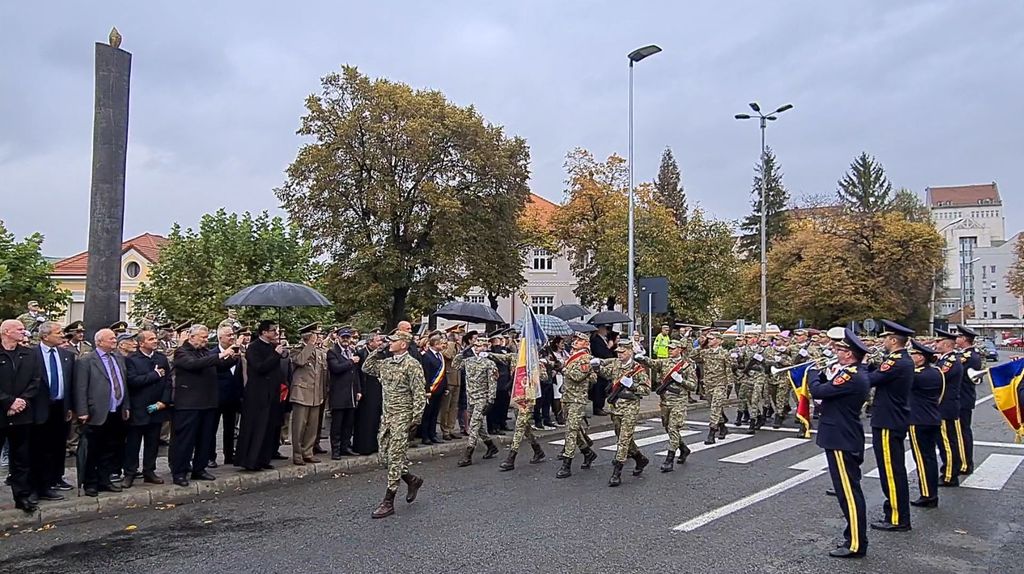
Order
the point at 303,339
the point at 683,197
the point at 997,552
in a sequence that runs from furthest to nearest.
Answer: the point at 683,197 → the point at 303,339 → the point at 997,552

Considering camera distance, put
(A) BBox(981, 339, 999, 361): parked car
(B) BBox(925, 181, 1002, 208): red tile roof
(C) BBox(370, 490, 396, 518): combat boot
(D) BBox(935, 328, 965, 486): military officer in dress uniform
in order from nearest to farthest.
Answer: (C) BBox(370, 490, 396, 518): combat boot, (D) BBox(935, 328, 965, 486): military officer in dress uniform, (A) BBox(981, 339, 999, 361): parked car, (B) BBox(925, 181, 1002, 208): red tile roof

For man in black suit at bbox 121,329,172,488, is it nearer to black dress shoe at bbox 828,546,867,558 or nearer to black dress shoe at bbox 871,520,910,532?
black dress shoe at bbox 828,546,867,558

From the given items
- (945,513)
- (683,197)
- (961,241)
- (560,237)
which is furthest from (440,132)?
(961,241)

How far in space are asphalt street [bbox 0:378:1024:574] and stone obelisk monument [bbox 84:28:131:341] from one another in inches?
182

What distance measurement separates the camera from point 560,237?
52.7 m

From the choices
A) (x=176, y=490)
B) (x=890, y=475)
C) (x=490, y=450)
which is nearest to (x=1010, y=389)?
(x=890, y=475)

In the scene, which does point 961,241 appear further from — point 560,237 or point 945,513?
point 945,513

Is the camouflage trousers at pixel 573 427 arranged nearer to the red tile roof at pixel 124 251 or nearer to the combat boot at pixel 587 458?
the combat boot at pixel 587 458

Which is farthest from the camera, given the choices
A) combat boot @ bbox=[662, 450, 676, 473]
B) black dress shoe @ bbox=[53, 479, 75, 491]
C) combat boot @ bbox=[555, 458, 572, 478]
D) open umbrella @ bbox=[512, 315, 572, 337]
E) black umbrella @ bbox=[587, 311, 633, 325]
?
black umbrella @ bbox=[587, 311, 633, 325]

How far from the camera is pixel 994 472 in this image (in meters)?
10.9

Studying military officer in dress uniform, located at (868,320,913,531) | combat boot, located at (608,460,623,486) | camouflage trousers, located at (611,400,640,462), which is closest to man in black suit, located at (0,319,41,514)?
combat boot, located at (608,460,623,486)

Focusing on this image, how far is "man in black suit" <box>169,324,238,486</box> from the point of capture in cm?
960

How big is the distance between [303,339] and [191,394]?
1887 millimetres

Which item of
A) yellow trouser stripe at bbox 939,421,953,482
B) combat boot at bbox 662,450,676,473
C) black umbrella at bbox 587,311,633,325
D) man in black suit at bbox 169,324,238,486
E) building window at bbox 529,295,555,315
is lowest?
combat boot at bbox 662,450,676,473
